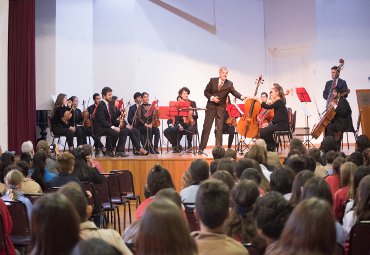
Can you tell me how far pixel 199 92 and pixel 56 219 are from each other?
1364 centimetres

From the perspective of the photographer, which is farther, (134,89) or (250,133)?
(134,89)

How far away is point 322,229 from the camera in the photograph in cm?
246

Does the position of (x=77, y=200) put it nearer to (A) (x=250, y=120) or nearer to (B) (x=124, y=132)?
(A) (x=250, y=120)

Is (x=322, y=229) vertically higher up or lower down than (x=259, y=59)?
lower down

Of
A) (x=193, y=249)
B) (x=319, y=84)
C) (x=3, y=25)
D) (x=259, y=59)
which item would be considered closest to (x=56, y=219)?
(x=193, y=249)

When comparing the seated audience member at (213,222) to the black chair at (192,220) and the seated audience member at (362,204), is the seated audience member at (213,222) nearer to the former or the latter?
the seated audience member at (362,204)

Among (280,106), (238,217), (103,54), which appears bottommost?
(238,217)

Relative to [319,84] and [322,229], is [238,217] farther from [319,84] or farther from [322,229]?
[319,84]

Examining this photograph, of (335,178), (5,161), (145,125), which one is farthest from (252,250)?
(145,125)

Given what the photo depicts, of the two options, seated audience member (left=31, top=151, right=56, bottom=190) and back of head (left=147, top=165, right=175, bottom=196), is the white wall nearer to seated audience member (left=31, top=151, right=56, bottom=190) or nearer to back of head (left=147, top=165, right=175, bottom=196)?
seated audience member (left=31, top=151, right=56, bottom=190)

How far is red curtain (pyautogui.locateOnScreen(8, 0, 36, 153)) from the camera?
1205 centimetres

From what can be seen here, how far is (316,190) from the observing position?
376 centimetres

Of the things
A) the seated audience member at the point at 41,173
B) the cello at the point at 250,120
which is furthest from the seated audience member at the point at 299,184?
the cello at the point at 250,120

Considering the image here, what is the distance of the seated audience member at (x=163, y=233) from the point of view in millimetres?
2424
